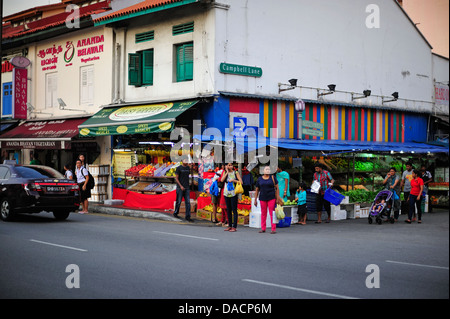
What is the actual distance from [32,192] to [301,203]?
7660 mm

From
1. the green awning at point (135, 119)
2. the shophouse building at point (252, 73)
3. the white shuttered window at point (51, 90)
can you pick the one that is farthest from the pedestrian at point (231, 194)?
the white shuttered window at point (51, 90)

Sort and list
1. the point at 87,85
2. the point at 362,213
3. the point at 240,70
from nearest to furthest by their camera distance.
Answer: the point at 362,213, the point at 240,70, the point at 87,85

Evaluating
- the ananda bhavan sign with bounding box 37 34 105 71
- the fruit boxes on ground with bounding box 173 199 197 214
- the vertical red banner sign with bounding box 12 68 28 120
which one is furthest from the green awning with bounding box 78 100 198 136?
the vertical red banner sign with bounding box 12 68 28 120

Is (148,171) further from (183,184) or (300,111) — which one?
(300,111)

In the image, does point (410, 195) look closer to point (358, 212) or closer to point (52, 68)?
point (358, 212)

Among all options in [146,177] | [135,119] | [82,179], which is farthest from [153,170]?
[82,179]

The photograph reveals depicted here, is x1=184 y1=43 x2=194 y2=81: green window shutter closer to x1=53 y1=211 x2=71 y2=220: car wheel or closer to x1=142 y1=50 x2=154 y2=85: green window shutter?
x1=142 y1=50 x2=154 y2=85: green window shutter

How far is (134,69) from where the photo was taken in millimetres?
22562

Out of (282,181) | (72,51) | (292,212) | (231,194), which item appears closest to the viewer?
(231,194)

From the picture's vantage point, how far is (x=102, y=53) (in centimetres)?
2430

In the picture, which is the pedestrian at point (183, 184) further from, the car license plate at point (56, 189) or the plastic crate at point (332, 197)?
the plastic crate at point (332, 197)

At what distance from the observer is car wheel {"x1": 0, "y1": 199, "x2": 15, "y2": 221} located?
15.8 m

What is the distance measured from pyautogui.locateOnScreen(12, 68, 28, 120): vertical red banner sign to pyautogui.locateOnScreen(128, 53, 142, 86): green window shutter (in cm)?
832

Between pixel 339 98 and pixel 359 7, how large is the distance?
4501 millimetres
